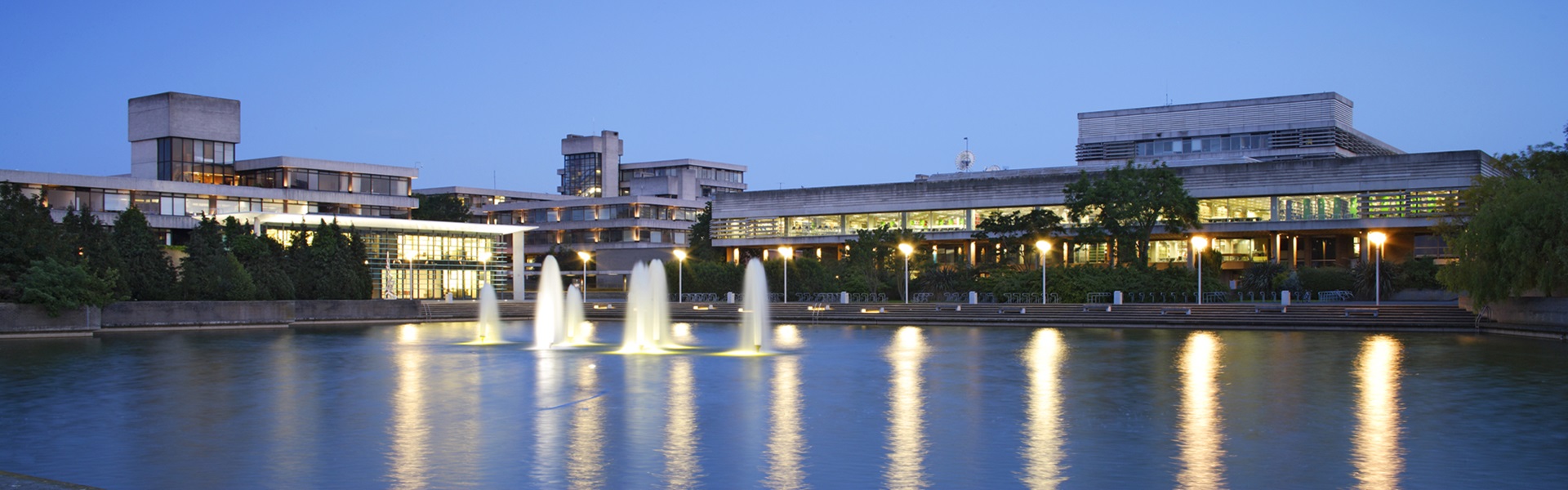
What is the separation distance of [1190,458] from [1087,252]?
58.1 metres

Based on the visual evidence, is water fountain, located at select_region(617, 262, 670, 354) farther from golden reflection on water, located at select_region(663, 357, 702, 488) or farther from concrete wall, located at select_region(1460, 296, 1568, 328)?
concrete wall, located at select_region(1460, 296, 1568, 328)

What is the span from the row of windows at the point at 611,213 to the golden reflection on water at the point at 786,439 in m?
85.0

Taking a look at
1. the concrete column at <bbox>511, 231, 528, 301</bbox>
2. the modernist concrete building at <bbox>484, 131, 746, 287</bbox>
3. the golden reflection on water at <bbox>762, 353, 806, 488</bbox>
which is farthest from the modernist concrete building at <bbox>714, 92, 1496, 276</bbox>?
the golden reflection on water at <bbox>762, 353, 806, 488</bbox>

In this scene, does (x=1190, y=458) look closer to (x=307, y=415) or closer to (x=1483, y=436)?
(x=1483, y=436)

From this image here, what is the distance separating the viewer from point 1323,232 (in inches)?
2680

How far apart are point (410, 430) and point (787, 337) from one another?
77.0 ft

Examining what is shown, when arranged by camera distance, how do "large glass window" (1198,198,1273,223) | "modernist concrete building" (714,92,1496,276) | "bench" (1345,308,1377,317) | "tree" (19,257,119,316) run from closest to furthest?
"tree" (19,257,119,316) < "bench" (1345,308,1377,317) < "modernist concrete building" (714,92,1496,276) < "large glass window" (1198,198,1273,223)

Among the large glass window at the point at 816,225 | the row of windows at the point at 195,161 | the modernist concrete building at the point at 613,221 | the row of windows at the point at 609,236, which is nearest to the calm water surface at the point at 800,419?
the large glass window at the point at 816,225

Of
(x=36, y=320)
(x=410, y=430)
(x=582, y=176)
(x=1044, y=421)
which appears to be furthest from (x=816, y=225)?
(x=410, y=430)

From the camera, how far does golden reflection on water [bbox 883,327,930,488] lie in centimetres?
1366

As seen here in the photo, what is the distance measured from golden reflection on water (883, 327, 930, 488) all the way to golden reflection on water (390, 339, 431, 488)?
5206 mm

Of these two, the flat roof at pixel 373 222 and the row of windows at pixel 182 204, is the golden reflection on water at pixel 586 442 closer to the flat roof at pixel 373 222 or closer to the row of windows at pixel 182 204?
the flat roof at pixel 373 222

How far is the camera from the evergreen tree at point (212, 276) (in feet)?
167

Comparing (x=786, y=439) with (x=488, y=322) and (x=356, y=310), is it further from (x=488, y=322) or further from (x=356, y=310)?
(x=356, y=310)
